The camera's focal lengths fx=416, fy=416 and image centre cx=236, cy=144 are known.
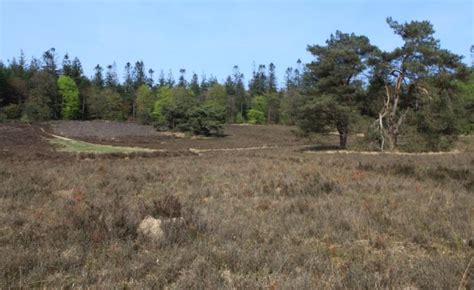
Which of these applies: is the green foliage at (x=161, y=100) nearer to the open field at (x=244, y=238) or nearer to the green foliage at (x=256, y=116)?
the green foliage at (x=256, y=116)

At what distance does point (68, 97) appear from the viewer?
318ft

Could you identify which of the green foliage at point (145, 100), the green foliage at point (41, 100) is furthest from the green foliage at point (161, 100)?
the green foliage at point (41, 100)

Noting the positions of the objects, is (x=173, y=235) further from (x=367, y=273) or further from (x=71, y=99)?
(x=71, y=99)

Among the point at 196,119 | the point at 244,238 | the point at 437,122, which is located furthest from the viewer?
the point at 196,119

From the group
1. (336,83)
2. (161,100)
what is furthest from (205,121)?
(161,100)

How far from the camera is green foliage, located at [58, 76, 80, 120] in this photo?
315 feet

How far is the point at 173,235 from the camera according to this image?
575 cm

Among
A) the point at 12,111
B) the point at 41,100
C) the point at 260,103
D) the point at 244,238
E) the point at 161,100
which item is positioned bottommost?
the point at 244,238

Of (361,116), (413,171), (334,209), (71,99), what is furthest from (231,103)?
(334,209)

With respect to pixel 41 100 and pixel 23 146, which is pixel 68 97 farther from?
pixel 23 146

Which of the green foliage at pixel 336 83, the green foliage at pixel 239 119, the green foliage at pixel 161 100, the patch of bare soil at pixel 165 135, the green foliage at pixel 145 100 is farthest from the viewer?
the green foliage at pixel 239 119

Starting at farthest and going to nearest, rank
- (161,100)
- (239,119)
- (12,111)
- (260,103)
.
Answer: (260,103), (239,119), (161,100), (12,111)

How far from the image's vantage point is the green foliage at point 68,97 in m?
96.1

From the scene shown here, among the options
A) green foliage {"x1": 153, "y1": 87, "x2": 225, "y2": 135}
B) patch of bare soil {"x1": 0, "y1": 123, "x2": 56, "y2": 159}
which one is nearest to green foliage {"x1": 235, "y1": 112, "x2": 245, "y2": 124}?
green foliage {"x1": 153, "y1": 87, "x2": 225, "y2": 135}
